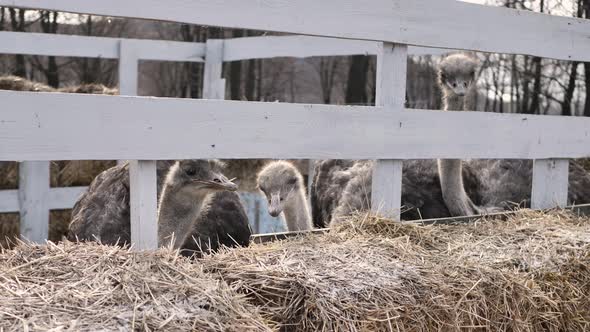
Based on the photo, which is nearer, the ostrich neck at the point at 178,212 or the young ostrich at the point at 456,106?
the ostrich neck at the point at 178,212

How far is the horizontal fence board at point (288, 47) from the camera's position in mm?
8148

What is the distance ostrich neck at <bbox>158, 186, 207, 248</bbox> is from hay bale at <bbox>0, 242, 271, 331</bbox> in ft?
4.26

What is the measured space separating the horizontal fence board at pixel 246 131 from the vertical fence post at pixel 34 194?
3781mm

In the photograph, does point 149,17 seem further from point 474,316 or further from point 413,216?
point 413,216

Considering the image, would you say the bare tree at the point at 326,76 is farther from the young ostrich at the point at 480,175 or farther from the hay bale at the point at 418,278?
the hay bale at the point at 418,278

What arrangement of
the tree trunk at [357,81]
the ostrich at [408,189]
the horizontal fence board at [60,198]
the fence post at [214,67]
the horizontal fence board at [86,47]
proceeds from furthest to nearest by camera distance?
the tree trunk at [357,81]
the fence post at [214,67]
the horizontal fence board at [86,47]
the horizontal fence board at [60,198]
the ostrich at [408,189]

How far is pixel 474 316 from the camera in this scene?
2986mm

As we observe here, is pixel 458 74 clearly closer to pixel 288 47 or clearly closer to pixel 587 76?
pixel 288 47

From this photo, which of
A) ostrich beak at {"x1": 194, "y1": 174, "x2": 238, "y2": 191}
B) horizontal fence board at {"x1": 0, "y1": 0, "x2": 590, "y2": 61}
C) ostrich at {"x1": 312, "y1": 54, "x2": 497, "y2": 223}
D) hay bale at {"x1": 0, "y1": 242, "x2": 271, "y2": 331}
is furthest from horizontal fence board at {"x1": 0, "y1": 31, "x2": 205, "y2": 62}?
hay bale at {"x1": 0, "y1": 242, "x2": 271, "y2": 331}

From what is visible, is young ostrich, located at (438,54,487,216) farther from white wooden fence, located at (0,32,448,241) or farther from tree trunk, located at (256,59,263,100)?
tree trunk, located at (256,59,263,100)

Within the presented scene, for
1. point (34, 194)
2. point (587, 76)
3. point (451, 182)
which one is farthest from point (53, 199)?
point (587, 76)

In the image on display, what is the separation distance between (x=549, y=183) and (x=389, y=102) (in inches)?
55.1

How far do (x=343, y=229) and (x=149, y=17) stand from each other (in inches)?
48.3

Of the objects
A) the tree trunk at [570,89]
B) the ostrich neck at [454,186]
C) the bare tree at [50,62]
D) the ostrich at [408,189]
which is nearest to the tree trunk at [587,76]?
the tree trunk at [570,89]
